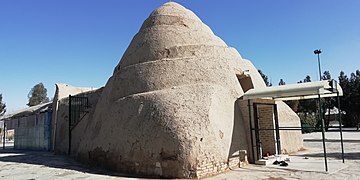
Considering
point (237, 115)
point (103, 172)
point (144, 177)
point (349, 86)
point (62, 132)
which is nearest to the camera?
point (144, 177)

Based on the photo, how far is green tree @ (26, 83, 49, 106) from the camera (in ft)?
212

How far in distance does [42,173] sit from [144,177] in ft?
14.5

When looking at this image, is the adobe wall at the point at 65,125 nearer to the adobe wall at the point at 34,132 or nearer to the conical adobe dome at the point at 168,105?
the adobe wall at the point at 34,132

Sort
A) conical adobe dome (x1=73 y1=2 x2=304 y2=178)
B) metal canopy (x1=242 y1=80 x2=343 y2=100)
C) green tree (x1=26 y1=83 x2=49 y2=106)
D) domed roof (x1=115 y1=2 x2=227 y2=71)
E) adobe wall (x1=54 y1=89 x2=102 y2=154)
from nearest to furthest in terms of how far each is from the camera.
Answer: conical adobe dome (x1=73 y1=2 x2=304 y2=178) → metal canopy (x1=242 y1=80 x2=343 y2=100) → domed roof (x1=115 y1=2 x2=227 y2=71) → adobe wall (x1=54 y1=89 x2=102 y2=154) → green tree (x1=26 y1=83 x2=49 y2=106)

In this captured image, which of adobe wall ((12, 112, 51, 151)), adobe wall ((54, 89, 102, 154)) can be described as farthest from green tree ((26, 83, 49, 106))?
adobe wall ((54, 89, 102, 154))

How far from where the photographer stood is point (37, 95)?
65.4 meters

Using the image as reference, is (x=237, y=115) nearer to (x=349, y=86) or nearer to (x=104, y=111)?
(x=104, y=111)

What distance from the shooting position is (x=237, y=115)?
37.9 feet

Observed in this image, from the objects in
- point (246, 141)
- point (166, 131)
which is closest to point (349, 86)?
point (246, 141)

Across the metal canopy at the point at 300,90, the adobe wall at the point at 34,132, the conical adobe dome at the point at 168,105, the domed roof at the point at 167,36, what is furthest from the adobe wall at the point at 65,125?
the metal canopy at the point at 300,90

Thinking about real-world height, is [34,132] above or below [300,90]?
below

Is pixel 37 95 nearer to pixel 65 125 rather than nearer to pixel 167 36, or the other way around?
pixel 65 125

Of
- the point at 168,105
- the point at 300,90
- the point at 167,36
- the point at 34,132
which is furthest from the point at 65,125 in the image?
the point at 300,90

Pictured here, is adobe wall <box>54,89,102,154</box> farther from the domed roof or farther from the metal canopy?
the metal canopy
